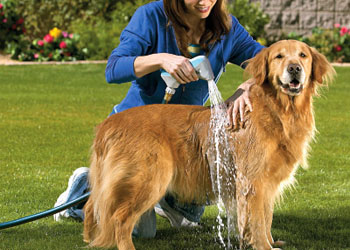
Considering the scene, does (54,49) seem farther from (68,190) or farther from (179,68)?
(179,68)

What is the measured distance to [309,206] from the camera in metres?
5.00

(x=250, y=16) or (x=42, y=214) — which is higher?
(x=42, y=214)

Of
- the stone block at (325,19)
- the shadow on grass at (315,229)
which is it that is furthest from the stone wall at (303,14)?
the shadow on grass at (315,229)

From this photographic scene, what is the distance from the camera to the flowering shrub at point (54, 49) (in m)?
14.0

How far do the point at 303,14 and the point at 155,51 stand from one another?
39.8 feet

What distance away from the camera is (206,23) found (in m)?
4.41

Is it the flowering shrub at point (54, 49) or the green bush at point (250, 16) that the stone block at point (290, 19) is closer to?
the green bush at point (250, 16)

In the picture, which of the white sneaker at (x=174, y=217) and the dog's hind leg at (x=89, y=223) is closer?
the dog's hind leg at (x=89, y=223)

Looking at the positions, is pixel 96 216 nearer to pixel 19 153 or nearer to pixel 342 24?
pixel 19 153

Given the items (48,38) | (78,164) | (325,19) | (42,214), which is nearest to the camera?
(42,214)

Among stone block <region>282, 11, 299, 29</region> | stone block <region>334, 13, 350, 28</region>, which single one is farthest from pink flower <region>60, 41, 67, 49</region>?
stone block <region>334, 13, 350, 28</region>

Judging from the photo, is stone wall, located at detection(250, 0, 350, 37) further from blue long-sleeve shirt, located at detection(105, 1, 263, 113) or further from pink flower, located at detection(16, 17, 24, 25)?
blue long-sleeve shirt, located at detection(105, 1, 263, 113)

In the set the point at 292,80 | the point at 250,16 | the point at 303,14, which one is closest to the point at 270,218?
the point at 292,80

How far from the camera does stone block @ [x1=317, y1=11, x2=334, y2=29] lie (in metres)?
15.7
